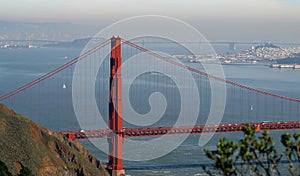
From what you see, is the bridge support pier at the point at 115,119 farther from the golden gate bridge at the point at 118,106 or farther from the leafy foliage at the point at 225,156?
the leafy foliage at the point at 225,156

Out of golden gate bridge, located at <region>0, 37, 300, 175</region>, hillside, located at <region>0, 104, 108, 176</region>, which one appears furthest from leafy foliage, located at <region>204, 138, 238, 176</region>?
golden gate bridge, located at <region>0, 37, 300, 175</region>

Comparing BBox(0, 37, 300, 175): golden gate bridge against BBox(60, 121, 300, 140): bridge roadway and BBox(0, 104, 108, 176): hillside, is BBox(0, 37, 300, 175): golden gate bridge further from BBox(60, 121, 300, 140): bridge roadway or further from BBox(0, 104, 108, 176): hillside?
BBox(0, 104, 108, 176): hillside

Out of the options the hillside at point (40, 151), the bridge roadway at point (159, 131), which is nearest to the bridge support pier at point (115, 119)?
the bridge roadway at point (159, 131)

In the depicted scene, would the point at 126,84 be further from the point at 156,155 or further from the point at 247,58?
the point at 247,58

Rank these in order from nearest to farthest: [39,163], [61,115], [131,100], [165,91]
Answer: [39,163]
[61,115]
[131,100]
[165,91]

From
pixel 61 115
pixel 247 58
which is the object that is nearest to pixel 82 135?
pixel 61 115

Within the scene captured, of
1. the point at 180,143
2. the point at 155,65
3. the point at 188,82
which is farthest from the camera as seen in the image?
the point at 155,65
